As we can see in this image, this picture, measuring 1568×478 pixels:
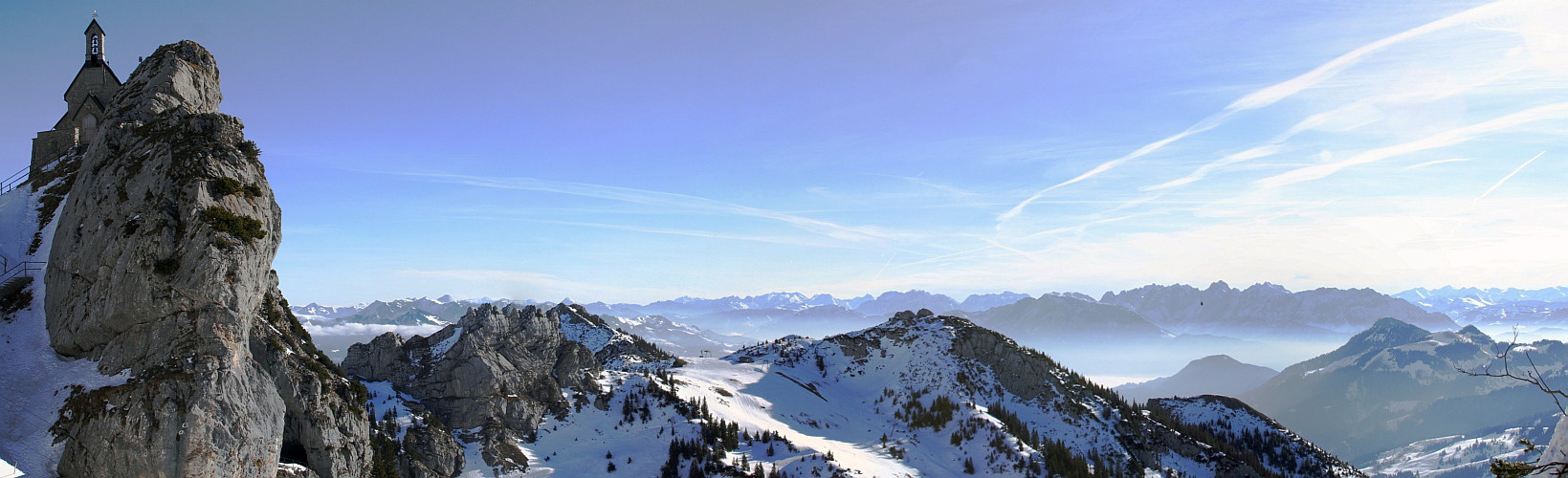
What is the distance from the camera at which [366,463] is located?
1955 inches

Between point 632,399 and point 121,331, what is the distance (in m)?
49.1

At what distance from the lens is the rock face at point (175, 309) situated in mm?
33688

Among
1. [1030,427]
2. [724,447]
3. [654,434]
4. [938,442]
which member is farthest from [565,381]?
[1030,427]

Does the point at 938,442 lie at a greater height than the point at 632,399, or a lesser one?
lesser

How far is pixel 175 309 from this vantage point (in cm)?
3691

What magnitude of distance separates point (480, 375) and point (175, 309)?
110 feet

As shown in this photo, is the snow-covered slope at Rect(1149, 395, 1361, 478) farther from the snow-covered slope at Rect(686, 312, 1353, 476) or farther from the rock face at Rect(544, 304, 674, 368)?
the rock face at Rect(544, 304, 674, 368)

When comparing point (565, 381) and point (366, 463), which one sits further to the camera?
point (565, 381)

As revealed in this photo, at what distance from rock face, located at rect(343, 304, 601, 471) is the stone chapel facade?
2688cm

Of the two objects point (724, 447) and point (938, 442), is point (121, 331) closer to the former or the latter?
point (724, 447)

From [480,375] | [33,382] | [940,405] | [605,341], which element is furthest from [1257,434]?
[33,382]

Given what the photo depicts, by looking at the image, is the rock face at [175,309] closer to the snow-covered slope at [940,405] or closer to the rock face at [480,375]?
the rock face at [480,375]

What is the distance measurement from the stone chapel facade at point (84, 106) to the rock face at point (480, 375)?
2688 centimetres

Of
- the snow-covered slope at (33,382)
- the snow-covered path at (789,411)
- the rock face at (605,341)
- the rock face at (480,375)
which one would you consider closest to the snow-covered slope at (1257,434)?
the snow-covered path at (789,411)
